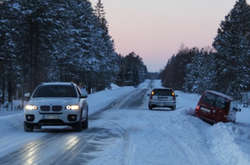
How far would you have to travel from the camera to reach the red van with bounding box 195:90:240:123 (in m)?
20.5

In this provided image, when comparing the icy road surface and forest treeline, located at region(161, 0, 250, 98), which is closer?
the icy road surface

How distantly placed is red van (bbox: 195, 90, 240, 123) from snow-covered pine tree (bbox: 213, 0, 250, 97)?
33.6 meters

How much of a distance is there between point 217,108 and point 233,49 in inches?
1369

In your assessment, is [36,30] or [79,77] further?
[79,77]

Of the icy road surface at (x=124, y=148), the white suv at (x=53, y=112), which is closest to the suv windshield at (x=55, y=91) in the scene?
the white suv at (x=53, y=112)

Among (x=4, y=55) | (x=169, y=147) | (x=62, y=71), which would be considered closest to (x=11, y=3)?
(x=4, y=55)

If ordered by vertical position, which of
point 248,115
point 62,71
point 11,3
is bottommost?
point 248,115

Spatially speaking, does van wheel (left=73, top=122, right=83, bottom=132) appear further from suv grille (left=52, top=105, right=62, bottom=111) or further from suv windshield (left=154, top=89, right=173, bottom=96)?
suv windshield (left=154, top=89, right=173, bottom=96)

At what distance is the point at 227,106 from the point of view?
20.7 m

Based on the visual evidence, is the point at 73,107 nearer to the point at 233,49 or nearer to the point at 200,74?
the point at 233,49

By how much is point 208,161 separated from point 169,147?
→ 2052 mm

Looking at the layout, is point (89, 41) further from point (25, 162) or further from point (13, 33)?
point (25, 162)

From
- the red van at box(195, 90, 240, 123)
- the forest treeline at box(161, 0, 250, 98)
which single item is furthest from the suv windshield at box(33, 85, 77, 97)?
the forest treeline at box(161, 0, 250, 98)

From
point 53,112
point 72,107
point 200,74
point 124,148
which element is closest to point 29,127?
point 53,112
